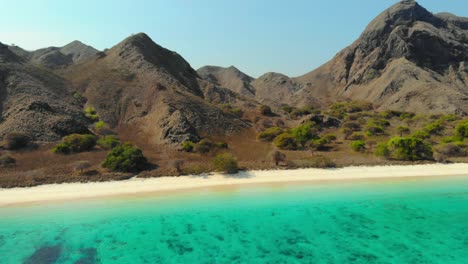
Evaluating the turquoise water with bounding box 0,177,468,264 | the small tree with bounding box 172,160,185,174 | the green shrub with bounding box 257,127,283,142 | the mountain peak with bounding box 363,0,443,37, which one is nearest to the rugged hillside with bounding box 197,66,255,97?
the mountain peak with bounding box 363,0,443,37

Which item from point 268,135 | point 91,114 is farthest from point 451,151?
point 91,114

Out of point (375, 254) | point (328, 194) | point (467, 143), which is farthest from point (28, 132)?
point (467, 143)

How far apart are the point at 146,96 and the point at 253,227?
166 ft

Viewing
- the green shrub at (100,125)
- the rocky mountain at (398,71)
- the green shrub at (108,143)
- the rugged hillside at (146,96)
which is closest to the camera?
the green shrub at (108,143)

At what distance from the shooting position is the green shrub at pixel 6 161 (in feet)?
105

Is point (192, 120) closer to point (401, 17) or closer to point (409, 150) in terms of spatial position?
point (409, 150)

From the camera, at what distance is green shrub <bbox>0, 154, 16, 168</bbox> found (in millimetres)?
32094

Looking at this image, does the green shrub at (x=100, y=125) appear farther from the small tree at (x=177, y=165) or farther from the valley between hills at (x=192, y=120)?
the small tree at (x=177, y=165)

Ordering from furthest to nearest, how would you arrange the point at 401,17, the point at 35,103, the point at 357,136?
the point at 401,17, the point at 357,136, the point at 35,103

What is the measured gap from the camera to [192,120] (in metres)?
53.5

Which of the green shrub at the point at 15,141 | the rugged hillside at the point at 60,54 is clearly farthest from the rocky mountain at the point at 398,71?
the green shrub at the point at 15,141

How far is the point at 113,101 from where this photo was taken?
61.9 m

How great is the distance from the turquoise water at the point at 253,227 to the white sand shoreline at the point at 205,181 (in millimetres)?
1916

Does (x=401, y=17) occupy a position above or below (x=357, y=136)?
above
